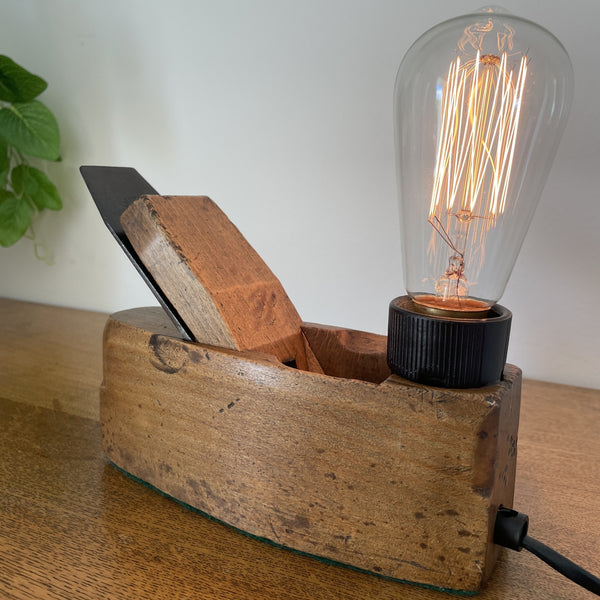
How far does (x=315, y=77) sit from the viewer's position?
1.06 meters

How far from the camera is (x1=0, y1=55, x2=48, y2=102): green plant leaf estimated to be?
1153 millimetres

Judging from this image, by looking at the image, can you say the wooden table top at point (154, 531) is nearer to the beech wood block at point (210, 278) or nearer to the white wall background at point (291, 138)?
the beech wood block at point (210, 278)

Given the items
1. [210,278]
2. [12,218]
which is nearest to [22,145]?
[12,218]

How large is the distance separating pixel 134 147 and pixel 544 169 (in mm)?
930

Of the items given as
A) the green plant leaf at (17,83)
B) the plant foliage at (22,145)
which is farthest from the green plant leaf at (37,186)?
the green plant leaf at (17,83)

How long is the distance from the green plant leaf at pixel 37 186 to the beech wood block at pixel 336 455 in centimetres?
81

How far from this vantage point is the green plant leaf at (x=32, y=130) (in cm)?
119

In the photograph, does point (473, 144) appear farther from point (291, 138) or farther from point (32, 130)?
point (32, 130)

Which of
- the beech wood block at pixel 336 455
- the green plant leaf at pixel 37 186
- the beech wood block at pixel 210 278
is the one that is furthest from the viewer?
the green plant leaf at pixel 37 186

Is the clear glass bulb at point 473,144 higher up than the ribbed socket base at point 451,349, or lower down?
higher up

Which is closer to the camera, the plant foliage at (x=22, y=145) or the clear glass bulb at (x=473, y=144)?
the clear glass bulb at (x=473, y=144)

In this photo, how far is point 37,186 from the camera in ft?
4.16

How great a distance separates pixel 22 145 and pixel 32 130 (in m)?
0.04

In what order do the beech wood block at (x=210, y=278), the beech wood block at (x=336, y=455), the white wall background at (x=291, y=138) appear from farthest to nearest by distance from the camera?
the white wall background at (x=291, y=138) → the beech wood block at (x=210, y=278) → the beech wood block at (x=336, y=455)
